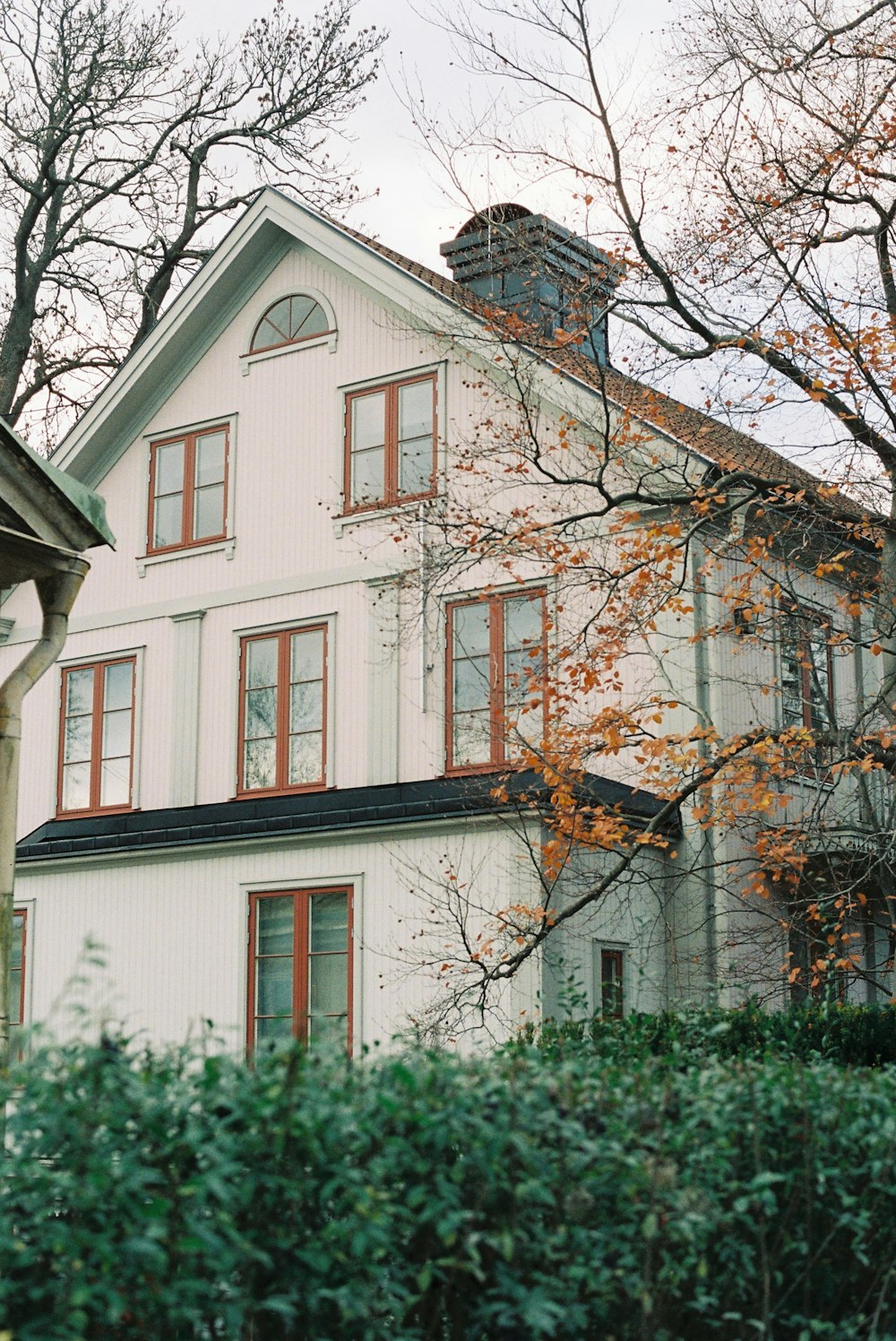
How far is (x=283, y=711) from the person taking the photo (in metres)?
→ 18.9

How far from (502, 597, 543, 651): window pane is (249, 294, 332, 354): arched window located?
4748mm

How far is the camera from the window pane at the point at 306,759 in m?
18.5

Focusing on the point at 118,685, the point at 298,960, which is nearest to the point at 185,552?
the point at 118,685

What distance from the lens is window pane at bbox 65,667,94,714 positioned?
2086cm

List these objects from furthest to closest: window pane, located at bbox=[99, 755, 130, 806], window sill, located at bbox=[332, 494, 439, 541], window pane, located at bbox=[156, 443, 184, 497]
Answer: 1. window pane, located at bbox=[156, 443, 184, 497]
2. window pane, located at bbox=[99, 755, 130, 806]
3. window sill, located at bbox=[332, 494, 439, 541]

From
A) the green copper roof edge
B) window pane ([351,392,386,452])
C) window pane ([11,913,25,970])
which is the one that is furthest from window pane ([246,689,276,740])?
the green copper roof edge

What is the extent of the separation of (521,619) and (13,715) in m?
10.0

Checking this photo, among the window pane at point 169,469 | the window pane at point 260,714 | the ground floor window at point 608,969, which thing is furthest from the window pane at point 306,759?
the ground floor window at point 608,969

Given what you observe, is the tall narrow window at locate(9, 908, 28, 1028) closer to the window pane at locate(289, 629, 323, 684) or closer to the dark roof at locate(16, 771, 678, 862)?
the dark roof at locate(16, 771, 678, 862)

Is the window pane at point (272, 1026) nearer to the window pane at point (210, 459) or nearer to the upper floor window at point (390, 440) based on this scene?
the upper floor window at point (390, 440)

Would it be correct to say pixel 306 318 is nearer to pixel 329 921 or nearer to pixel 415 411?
pixel 415 411

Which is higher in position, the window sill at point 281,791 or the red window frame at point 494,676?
the red window frame at point 494,676

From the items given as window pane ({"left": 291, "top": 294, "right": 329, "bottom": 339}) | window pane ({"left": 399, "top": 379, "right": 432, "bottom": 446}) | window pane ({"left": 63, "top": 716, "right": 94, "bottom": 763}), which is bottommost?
window pane ({"left": 63, "top": 716, "right": 94, "bottom": 763})

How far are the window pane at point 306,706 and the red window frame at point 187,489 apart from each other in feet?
7.93
